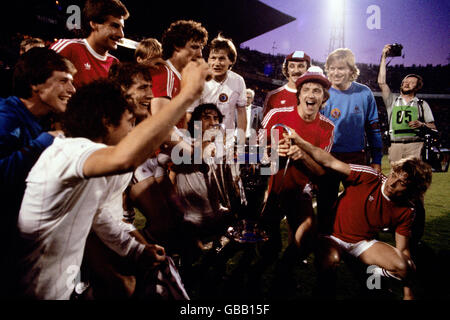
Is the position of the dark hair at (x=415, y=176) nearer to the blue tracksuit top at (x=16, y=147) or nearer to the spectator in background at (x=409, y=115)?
the spectator in background at (x=409, y=115)

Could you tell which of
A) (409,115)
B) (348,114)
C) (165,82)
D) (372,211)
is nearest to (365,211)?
(372,211)

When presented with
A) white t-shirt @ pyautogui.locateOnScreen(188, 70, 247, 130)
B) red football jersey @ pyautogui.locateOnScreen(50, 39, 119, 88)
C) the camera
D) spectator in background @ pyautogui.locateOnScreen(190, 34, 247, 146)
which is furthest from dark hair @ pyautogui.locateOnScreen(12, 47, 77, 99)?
the camera

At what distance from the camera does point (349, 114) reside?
8.86ft

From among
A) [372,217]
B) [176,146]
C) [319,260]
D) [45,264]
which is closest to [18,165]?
[45,264]

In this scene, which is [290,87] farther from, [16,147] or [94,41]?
[16,147]

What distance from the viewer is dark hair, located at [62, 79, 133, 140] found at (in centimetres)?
116

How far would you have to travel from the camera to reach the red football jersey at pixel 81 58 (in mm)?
2197

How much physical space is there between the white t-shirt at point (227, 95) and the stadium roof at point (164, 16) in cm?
629

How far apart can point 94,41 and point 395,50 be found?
3.45 metres

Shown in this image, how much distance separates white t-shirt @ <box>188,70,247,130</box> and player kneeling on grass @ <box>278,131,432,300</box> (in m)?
1.20

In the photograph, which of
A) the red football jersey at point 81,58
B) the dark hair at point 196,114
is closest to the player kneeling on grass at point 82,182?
the red football jersey at point 81,58

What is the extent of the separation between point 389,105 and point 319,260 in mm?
3179

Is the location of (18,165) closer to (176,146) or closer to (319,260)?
(176,146)
